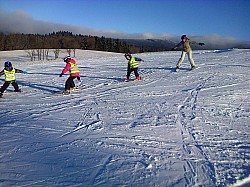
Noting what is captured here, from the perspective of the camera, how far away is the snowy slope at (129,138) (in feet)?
12.5

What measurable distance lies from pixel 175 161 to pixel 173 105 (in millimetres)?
3665

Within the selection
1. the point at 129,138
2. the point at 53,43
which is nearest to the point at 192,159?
the point at 129,138

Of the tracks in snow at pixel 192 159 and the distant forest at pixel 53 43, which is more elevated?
the distant forest at pixel 53 43

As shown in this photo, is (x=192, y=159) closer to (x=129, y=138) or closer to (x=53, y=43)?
(x=129, y=138)

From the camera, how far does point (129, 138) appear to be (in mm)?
5219

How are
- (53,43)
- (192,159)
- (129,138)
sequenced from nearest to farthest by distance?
(192,159), (129,138), (53,43)

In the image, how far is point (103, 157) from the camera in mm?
4426

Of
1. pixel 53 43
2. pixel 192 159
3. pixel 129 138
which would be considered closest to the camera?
pixel 192 159

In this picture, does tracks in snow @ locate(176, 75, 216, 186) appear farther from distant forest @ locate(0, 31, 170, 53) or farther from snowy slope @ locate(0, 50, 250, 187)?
distant forest @ locate(0, 31, 170, 53)

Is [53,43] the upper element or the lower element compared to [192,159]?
upper

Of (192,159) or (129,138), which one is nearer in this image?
(192,159)

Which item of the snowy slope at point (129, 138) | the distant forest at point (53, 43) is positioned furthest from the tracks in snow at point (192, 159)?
the distant forest at point (53, 43)

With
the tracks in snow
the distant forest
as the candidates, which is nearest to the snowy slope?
the tracks in snow

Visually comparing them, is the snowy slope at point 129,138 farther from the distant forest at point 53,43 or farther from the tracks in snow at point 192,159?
the distant forest at point 53,43
